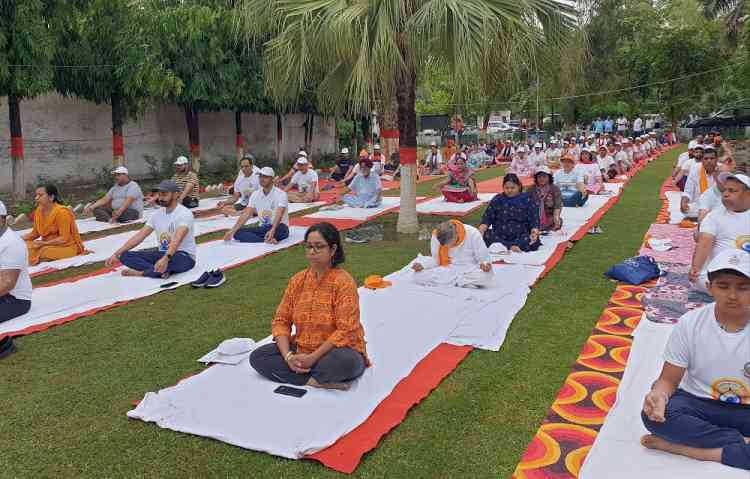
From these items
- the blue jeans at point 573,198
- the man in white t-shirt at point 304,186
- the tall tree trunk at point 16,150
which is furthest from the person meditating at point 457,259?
the tall tree trunk at point 16,150

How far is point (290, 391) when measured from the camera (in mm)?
3568

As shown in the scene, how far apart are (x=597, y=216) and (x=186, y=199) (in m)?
6.77

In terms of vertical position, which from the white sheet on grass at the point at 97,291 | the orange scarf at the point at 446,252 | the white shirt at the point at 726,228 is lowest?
the white sheet on grass at the point at 97,291

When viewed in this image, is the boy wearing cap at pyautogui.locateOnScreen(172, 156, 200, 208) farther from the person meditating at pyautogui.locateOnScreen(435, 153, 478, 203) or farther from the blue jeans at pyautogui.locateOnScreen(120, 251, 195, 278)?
the person meditating at pyautogui.locateOnScreen(435, 153, 478, 203)

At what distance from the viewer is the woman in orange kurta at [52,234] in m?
6.91

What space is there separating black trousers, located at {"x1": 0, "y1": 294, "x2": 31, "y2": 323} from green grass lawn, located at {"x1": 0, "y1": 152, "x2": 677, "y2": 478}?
1.25 feet

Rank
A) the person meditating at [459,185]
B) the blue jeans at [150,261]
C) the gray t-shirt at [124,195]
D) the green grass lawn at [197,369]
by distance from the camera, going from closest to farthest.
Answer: the green grass lawn at [197,369] < the blue jeans at [150,261] < the gray t-shirt at [124,195] < the person meditating at [459,185]

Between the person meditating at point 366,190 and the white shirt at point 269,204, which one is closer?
the white shirt at point 269,204

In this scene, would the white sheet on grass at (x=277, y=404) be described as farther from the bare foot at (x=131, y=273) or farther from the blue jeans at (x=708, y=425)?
the bare foot at (x=131, y=273)

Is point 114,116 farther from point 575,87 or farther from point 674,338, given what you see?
point 674,338

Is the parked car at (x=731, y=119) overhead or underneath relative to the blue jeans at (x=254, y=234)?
overhead

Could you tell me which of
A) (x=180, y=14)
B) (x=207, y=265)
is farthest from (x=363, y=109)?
(x=180, y=14)

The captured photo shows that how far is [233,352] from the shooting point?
4141 mm

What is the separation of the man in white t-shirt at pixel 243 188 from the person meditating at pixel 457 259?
5.40 m
